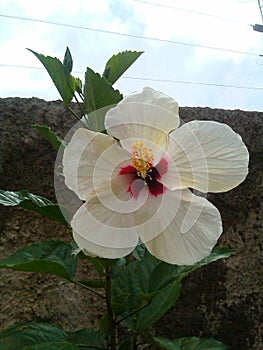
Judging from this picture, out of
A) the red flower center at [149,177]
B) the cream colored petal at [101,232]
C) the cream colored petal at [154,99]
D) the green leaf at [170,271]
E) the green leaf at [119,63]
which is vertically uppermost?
the cream colored petal at [154,99]

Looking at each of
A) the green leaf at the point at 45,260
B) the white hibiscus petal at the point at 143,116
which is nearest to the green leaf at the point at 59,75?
the white hibiscus petal at the point at 143,116

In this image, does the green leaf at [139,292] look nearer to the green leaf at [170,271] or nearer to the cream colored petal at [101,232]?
the green leaf at [170,271]

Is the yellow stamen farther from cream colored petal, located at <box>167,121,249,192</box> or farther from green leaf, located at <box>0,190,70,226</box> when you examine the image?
green leaf, located at <box>0,190,70,226</box>

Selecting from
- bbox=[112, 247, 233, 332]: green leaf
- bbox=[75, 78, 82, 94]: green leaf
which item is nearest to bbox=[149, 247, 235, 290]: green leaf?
bbox=[112, 247, 233, 332]: green leaf

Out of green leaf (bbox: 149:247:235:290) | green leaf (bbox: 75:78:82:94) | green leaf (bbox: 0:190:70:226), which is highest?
green leaf (bbox: 75:78:82:94)

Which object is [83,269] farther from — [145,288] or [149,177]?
[149,177]

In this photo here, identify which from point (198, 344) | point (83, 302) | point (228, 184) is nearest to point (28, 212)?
point (83, 302)
